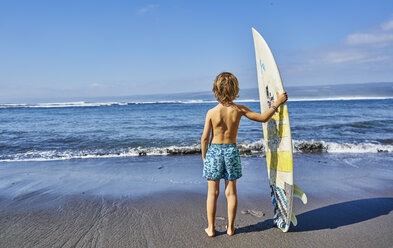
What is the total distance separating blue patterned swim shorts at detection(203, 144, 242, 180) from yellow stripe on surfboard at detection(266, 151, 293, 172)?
546 millimetres

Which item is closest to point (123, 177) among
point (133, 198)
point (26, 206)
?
point (133, 198)

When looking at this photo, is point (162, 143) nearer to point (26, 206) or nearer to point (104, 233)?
point (26, 206)

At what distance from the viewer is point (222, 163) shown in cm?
259

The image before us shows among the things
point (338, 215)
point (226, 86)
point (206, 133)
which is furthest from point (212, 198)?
point (338, 215)

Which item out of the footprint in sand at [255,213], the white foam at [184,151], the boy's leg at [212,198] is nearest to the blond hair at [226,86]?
the boy's leg at [212,198]

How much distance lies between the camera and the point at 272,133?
3.07 metres

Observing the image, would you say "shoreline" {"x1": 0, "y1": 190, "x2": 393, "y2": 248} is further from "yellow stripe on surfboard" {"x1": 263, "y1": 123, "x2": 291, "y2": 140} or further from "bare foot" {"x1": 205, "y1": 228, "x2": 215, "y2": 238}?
"yellow stripe on surfboard" {"x1": 263, "y1": 123, "x2": 291, "y2": 140}

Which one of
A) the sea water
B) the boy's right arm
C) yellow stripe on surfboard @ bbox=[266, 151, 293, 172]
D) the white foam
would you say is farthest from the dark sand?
the white foam

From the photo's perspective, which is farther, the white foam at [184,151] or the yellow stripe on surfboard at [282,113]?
the white foam at [184,151]

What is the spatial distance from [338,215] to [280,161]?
1080 millimetres

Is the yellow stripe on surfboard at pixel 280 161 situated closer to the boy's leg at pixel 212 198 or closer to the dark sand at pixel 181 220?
the dark sand at pixel 181 220

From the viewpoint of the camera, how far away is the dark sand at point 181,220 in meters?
2.57

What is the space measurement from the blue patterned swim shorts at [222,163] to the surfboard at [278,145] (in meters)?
0.56

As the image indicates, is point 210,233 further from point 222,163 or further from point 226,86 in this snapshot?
point 226,86
